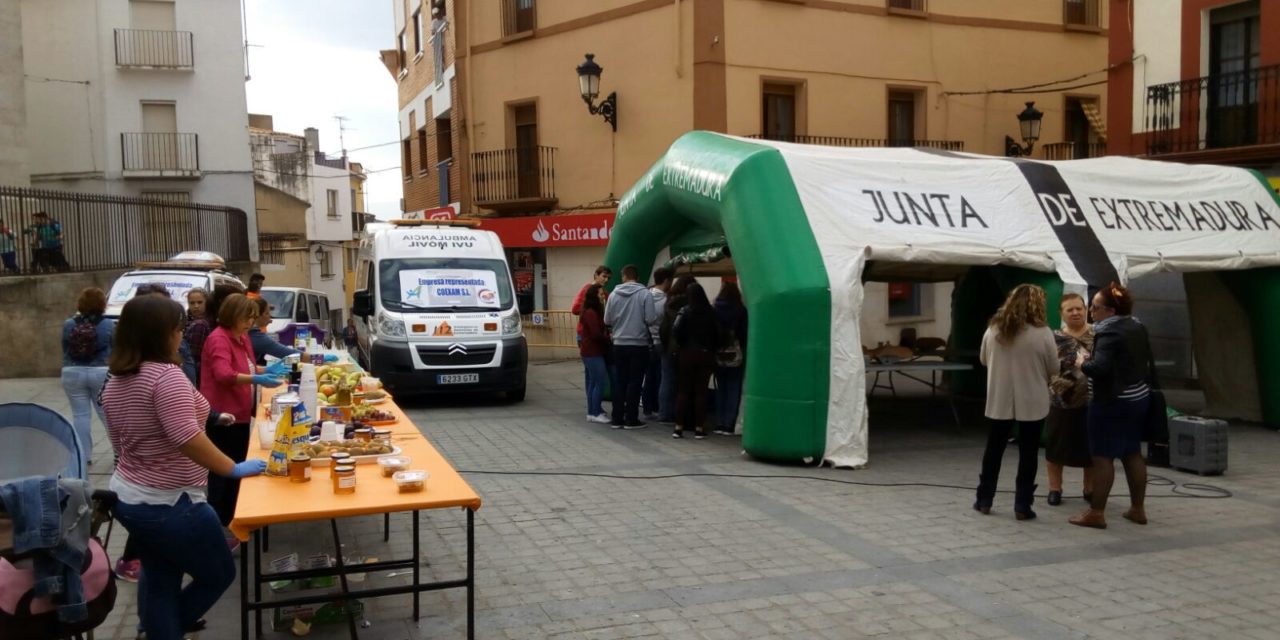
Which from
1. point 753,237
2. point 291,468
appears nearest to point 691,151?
point 753,237

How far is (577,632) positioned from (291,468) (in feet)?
5.38

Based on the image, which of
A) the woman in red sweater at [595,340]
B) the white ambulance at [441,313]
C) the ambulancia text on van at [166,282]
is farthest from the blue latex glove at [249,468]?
the ambulancia text on van at [166,282]

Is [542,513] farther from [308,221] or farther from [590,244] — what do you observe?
[308,221]

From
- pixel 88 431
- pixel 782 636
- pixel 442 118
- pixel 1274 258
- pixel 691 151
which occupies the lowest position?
pixel 782 636

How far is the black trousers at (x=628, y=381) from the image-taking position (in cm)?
1134

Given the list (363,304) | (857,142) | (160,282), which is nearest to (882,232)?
(363,304)

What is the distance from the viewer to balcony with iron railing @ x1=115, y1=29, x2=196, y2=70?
27.0m

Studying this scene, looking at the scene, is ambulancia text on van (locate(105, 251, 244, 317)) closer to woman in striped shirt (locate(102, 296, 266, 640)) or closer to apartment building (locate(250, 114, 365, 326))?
woman in striped shirt (locate(102, 296, 266, 640))

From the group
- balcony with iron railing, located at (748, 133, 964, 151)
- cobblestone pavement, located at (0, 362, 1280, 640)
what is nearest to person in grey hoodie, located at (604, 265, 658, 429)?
cobblestone pavement, located at (0, 362, 1280, 640)

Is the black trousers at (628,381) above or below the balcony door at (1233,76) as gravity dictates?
below

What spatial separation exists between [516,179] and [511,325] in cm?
887

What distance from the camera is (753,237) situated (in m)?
9.37

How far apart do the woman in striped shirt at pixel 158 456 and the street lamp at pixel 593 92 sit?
1559cm

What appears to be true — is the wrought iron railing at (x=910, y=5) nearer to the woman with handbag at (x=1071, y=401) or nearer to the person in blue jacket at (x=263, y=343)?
the woman with handbag at (x=1071, y=401)
